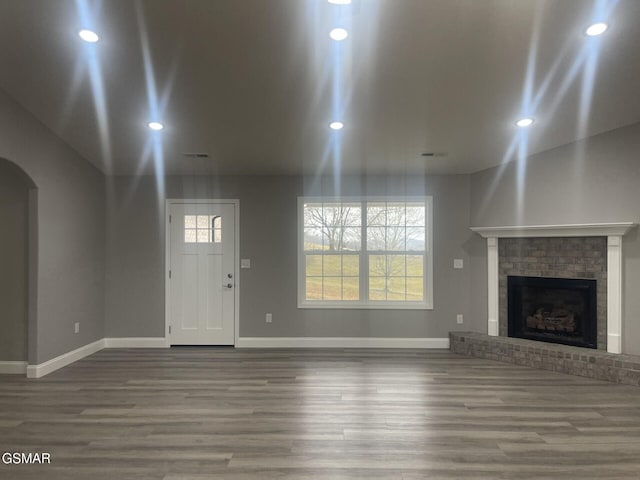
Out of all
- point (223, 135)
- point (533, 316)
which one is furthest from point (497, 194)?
point (223, 135)

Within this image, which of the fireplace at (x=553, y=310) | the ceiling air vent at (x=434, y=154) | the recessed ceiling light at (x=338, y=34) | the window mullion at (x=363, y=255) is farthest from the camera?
the window mullion at (x=363, y=255)

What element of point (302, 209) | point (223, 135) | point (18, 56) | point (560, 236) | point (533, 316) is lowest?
point (533, 316)

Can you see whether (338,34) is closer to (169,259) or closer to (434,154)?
(434,154)

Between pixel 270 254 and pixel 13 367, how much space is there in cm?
307

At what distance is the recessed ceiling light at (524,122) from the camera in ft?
12.3

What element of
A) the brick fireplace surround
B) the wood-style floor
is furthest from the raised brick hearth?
the wood-style floor

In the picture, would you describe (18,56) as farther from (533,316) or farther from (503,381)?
(533,316)

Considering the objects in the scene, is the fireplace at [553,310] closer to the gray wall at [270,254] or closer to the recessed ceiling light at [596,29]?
the gray wall at [270,254]

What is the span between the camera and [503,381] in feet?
12.8

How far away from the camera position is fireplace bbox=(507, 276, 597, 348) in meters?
4.30

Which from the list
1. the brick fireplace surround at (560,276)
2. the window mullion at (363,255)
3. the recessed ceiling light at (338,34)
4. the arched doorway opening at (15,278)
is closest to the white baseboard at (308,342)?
the brick fireplace surround at (560,276)

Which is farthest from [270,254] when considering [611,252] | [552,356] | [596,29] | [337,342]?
[596,29]

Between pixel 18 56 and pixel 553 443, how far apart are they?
188 inches

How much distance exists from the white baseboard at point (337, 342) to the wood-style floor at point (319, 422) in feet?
2.54
